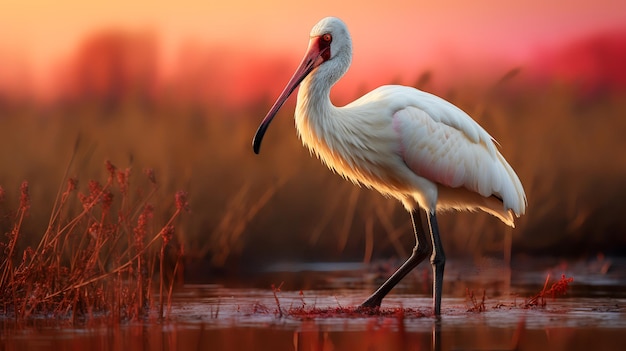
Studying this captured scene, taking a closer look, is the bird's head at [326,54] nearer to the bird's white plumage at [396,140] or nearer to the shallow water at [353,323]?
the bird's white plumage at [396,140]

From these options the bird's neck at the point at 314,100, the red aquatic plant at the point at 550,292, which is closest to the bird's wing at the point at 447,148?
the bird's neck at the point at 314,100

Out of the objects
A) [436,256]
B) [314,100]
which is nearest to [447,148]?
[436,256]

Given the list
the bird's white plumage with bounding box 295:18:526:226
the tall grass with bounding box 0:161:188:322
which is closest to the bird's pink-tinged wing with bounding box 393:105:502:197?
the bird's white plumage with bounding box 295:18:526:226

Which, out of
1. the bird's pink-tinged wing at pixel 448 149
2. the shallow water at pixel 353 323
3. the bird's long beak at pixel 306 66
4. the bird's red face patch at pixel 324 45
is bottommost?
the shallow water at pixel 353 323

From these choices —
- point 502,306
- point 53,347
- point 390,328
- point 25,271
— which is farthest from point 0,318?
point 502,306

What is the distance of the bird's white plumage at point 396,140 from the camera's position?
39.7 ft

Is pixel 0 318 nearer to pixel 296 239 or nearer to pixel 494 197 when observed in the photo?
pixel 494 197

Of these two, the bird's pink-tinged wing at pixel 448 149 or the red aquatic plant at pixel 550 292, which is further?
the bird's pink-tinged wing at pixel 448 149

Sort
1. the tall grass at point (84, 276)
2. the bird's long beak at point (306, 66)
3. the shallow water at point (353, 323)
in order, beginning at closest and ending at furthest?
the shallow water at point (353, 323), the tall grass at point (84, 276), the bird's long beak at point (306, 66)

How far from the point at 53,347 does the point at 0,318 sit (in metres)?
1.98

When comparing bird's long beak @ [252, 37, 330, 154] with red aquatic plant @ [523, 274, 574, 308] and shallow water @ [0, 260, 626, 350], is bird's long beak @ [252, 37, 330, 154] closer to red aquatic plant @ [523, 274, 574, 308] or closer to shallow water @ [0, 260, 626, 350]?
shallow water @ [0, 260, 626, 350]

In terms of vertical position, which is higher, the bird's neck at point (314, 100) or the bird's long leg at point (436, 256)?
the bird's neck at point (314, 100)

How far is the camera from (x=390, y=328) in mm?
10508

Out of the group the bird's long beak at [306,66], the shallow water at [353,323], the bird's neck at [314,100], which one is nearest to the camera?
the shallow water at [353,323]
